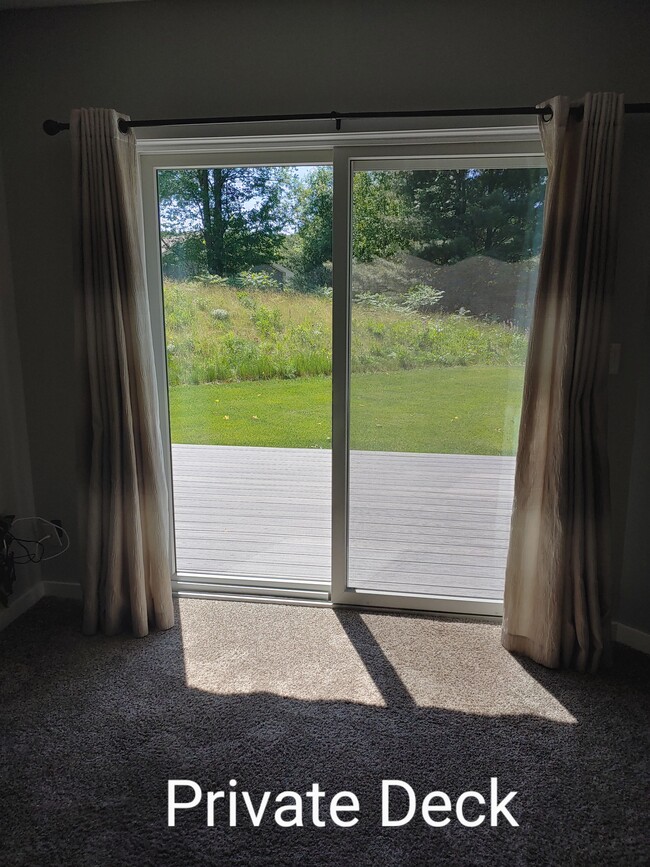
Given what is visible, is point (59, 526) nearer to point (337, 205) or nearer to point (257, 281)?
point (257, 281)

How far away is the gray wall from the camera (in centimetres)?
220

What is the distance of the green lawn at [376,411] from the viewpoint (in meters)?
2.61

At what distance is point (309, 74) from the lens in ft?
7.68

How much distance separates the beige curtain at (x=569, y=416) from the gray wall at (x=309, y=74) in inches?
8.8

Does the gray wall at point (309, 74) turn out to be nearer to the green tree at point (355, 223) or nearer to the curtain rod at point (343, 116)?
the curtain rod at point (343, 116)

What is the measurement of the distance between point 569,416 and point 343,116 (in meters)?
1.46

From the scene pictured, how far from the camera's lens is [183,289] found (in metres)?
2.75

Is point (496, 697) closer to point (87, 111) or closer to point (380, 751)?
point (380, 751)

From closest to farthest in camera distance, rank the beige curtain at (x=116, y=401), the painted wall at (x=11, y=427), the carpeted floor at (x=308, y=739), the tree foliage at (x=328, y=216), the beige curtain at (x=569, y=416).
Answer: the carpeted floor at (x=308, y=739) → the beige curtain at (x=569, y=416) → the beige curtain at (x=116, y=401) → the tree foliage at (x=328, y=216) → the painted wall at (x=11, y=427)

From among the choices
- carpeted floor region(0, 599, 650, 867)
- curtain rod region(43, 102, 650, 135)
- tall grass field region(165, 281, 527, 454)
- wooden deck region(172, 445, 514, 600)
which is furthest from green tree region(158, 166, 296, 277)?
carpeted floor region(0, 599, 650, 867)

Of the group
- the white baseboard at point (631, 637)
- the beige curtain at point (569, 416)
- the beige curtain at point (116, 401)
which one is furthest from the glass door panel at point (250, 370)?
the white baseboard at point (631, 637)

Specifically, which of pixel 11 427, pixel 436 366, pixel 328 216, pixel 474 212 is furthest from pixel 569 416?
pixel 11 427

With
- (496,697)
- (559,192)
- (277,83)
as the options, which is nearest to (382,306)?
(559,192)

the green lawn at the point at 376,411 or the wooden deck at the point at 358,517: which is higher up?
the green lawn at the point at 376,411
